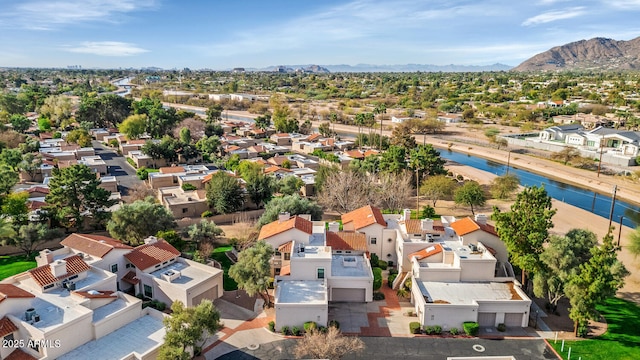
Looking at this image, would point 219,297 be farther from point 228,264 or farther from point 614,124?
point 614,124

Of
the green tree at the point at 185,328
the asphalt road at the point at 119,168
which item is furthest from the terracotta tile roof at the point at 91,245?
the asphalt road at the point at 119,168

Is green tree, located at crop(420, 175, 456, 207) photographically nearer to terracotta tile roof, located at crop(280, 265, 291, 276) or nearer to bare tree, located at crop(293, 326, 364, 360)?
terracotta tile roof, located at crop(280, 265, 291, 276)

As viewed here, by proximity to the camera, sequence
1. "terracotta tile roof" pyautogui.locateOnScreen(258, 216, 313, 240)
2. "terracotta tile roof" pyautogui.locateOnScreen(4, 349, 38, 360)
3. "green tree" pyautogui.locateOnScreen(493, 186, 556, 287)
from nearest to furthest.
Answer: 1. "terracotta tile roof" pyautogui.locateOnScreen(4, 349, 38, 360)
2. "green tree" pyautogui.locateOnScreen(493, 186, 556, 287)
3. "terracotta tile roof" pyautogui.locateOnScreen(258, 216, 313, 240)

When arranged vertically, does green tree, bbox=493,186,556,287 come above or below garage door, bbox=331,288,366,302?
A: above

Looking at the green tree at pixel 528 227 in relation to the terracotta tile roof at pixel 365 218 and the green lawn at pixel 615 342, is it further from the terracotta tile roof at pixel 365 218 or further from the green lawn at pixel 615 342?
the terracotta tile roof at pixel 365 218

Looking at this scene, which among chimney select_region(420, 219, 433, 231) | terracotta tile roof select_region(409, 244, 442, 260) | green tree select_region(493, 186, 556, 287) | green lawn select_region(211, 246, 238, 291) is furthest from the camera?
chimney select_region(420, 219, 433, 231)

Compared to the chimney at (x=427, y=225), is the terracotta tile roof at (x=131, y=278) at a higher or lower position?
lower

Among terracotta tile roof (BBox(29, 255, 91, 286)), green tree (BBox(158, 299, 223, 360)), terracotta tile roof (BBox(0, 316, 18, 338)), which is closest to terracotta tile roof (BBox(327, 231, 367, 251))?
green tree (BBox(158, 299, 223, 360))
